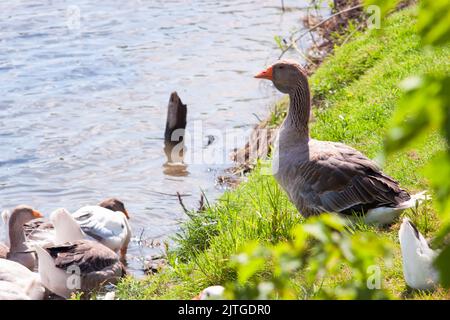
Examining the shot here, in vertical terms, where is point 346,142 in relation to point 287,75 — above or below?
below

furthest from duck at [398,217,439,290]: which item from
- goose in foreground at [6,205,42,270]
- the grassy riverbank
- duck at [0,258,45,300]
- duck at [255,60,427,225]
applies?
goose in foreground at [6,205,42,270]

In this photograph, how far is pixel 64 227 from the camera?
840cm

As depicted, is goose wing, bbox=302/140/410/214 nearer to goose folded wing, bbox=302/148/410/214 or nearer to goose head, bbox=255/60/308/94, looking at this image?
goose folded wing, bbox=302/148/410/214

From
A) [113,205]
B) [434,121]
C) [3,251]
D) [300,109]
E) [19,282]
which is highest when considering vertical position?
[434,121]

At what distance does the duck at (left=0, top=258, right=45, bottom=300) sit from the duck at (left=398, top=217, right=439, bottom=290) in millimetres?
3619

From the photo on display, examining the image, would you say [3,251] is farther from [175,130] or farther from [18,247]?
[175,130]

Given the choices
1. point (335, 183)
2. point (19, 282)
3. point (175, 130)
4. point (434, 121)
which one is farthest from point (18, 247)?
point (434, 121)

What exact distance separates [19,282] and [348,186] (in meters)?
3.33

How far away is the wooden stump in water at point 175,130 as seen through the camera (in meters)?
12.6

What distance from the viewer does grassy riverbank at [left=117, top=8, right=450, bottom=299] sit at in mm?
6355

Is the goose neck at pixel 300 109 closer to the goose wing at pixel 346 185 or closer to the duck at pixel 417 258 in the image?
the goose wing at pixel 346 185

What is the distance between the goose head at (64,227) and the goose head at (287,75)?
2.79 m

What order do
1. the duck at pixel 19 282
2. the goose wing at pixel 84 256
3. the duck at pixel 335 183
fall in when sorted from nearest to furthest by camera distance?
1. the duck at pixel 335 183
2. the duck at pixel 19 282
3. the goose wing at pixel 84 256

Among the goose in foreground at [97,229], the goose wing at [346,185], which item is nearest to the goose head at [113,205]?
the goose in foreground at [97,229]
